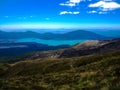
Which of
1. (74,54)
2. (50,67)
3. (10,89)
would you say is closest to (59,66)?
(50,67)

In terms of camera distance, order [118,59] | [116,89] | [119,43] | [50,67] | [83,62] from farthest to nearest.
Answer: [119,43], [50,67], [83,62], [118,59], [116,89]

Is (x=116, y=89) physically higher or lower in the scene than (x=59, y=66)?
higher

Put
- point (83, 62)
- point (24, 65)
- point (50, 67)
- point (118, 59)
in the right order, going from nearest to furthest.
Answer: point (118, 59)
point (83, 62)
point (50, 67)
point (24, 65)

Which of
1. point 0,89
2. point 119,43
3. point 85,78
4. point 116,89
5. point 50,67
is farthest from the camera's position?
point 119,43

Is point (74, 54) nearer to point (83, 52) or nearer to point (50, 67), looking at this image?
point (83, 52)

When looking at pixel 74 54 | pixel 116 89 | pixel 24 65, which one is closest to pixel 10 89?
pixel 116 89

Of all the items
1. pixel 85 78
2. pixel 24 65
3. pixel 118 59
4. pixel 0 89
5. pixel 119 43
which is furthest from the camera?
pixel 119 43

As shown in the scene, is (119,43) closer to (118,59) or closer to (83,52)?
(83,52)

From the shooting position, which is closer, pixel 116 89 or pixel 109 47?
pixel 116 89

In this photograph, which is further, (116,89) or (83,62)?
(83,62)
